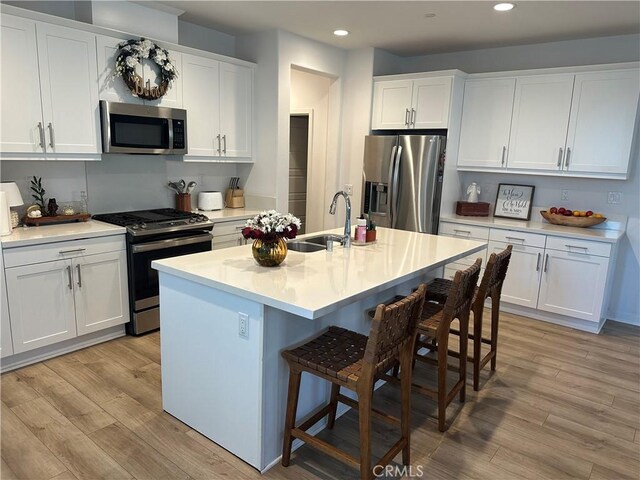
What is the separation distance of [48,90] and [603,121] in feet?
15.0

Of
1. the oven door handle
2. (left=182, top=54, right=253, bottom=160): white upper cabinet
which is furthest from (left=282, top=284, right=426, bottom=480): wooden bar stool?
(left=182, top=54, right=253, bottom=160): white upper cabinet

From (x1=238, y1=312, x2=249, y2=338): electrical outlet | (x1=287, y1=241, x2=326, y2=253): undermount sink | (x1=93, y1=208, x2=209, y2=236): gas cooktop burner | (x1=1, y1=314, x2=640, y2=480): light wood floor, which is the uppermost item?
(x1=93, y1=208, x2=209, y2=236): gas cooktop burner

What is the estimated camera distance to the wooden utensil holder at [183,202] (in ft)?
14.3

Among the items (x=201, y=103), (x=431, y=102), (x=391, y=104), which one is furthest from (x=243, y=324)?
(x=391, y=104)

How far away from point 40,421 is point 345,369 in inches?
70.4

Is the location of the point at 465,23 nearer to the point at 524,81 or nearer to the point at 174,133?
the point at 524,81

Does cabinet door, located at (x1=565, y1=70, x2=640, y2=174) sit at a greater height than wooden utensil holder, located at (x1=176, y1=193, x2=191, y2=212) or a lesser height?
greater

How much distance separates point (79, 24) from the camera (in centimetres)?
321

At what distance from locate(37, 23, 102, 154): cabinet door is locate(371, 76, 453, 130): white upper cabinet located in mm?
2935

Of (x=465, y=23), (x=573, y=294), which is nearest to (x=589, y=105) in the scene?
(x=465, y=23)

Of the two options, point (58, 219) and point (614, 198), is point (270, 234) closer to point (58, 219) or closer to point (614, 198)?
point (58, 219)

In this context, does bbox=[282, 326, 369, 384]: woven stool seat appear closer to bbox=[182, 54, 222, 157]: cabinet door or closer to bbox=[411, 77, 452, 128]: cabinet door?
A: bbox=[182, 54, 222, 157]: cabinet door

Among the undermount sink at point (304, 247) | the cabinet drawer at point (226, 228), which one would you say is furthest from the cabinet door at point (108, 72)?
the undermount sink at point (304, 247)

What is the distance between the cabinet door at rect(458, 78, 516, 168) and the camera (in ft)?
14.9
